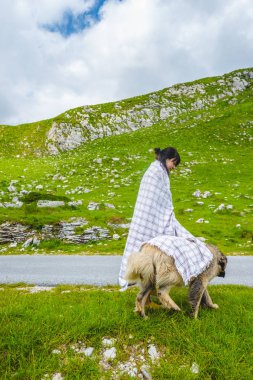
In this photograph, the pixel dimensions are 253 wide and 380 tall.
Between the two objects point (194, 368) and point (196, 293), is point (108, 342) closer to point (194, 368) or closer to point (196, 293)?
point (194, 368)

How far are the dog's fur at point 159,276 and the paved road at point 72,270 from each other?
452 centimetres

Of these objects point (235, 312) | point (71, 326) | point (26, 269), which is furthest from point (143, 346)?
point (26, 269)

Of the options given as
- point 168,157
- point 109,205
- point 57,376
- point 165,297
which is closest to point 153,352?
point 165,297

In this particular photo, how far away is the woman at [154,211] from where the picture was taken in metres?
7.41

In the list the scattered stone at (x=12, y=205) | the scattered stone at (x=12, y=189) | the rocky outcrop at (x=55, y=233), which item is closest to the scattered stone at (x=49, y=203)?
the scattered stone at (x=12, y=205)

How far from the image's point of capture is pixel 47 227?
2055 centimetres

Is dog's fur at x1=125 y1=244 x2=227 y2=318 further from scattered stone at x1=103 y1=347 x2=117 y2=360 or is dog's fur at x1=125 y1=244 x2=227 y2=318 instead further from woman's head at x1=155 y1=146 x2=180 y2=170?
woman's head at x1=155 y1=146 x2=180 y2=170

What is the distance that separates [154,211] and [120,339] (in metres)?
2.78

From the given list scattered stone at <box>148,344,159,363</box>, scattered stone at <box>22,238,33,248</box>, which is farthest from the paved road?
scattered stone at <box>148,344,159,363</box>

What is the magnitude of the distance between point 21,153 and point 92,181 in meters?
33.5

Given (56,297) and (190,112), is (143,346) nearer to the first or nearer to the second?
(56,297)

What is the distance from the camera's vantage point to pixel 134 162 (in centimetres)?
4416

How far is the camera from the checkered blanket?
20.6 ft

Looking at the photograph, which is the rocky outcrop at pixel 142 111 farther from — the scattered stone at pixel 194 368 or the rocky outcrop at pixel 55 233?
the scattered stone at pixel 194 368
